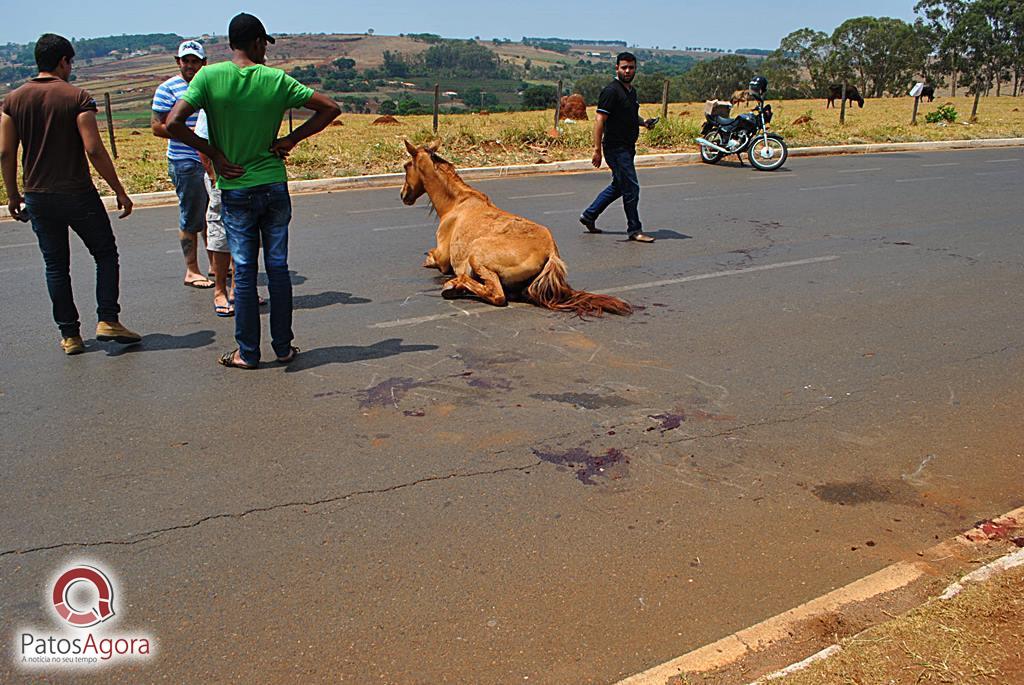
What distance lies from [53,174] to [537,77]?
327ft

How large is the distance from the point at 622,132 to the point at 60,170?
6406mm

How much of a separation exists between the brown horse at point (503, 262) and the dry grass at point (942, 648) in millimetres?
4465

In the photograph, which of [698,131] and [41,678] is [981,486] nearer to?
[41,678]

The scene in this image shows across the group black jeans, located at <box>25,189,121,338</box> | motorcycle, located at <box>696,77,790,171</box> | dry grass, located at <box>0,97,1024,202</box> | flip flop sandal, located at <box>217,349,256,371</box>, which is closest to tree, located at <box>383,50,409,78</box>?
dry grass, located at <box>0,97,1024,202</box>

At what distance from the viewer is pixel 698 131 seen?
70.3 feet

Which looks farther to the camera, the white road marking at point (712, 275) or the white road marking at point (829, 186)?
the white road marking at point (829, 186)

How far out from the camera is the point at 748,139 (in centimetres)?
1838

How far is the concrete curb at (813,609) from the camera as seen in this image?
317 centimetres

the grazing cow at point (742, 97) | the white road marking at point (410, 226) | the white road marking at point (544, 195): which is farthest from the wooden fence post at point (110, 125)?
the grazing cow at point (742, 97)

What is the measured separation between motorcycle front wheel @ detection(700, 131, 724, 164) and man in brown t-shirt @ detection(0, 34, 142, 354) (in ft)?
47.3

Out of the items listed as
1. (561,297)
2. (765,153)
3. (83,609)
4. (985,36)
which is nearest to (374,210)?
(561,297)

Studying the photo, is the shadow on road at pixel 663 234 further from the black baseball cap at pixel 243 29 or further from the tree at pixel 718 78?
the tree at pixel 718 78

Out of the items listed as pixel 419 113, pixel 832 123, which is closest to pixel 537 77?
pixel 419 113

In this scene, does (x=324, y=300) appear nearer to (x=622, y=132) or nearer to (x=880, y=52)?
(x=622, y=132)
